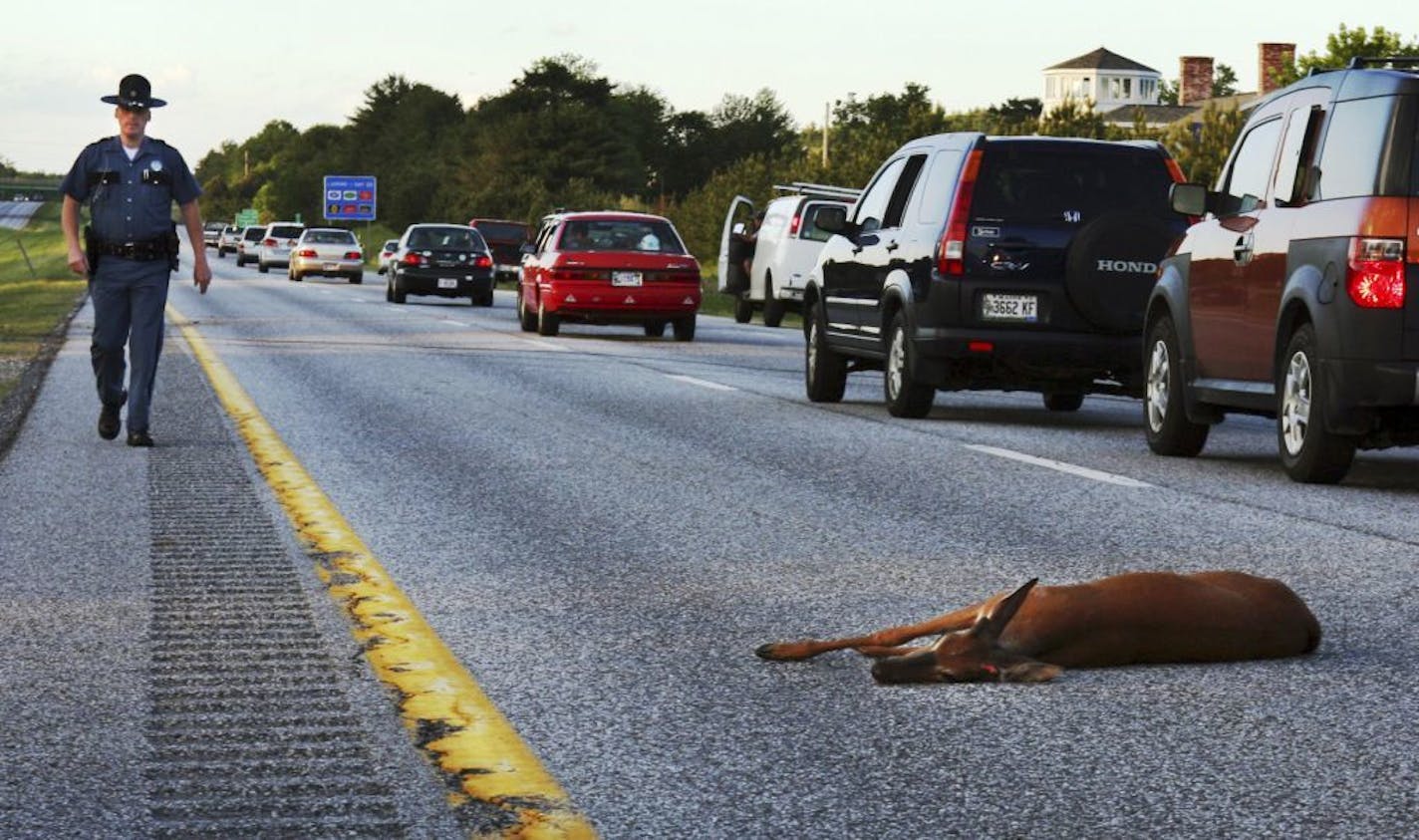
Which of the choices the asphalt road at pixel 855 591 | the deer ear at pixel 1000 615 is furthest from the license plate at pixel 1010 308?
the deer ear at pixel 1000 615

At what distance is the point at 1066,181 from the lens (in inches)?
608

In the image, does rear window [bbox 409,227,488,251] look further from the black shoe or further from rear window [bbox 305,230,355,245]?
the black shoe

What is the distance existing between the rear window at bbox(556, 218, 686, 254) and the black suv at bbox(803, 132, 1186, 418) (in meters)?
13.6

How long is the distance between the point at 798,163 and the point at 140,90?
6061 cm

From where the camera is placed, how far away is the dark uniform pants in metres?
12.6

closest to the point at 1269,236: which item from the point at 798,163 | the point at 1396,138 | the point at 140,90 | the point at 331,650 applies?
the point at 1396,138

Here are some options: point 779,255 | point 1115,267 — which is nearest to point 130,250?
point 1115,267

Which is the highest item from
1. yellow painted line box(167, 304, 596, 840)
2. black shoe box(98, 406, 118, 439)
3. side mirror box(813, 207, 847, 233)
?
side mirror box(813, 207, 847, 233)

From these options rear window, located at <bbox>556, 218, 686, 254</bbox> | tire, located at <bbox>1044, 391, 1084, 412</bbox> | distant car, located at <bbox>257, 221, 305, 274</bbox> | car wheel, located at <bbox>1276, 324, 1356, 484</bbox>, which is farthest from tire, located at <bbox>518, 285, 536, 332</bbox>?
distant car, located at <bbox>257, 221, 305, 274</bbox>

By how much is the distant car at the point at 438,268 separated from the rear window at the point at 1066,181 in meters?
28.4

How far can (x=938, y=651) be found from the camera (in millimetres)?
6078

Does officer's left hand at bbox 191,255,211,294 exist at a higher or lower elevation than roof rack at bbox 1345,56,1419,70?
lower

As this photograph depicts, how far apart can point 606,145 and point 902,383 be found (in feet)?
396

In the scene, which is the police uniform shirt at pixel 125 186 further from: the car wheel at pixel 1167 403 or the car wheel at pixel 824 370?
the car wheel at pixel 824 370
